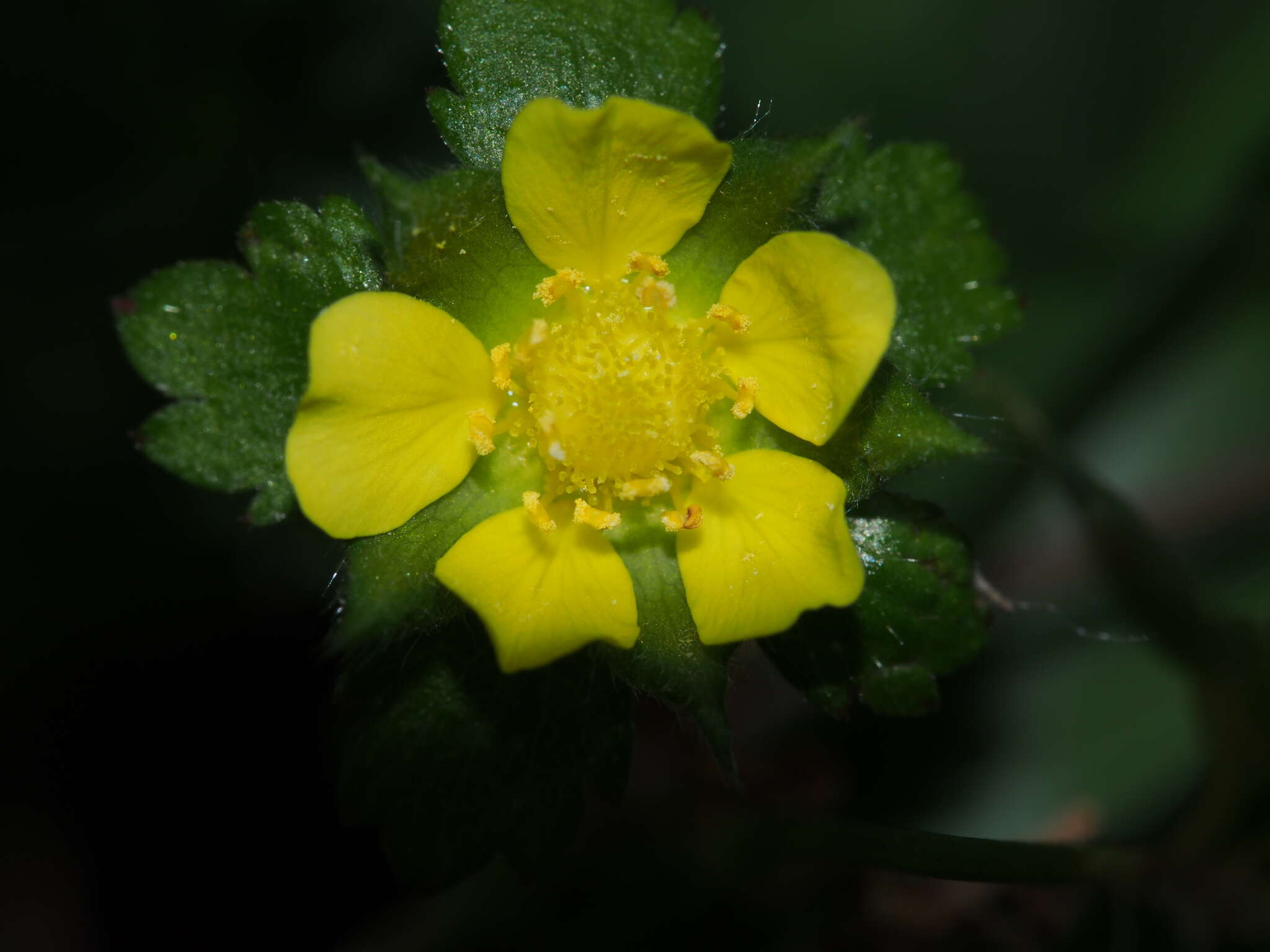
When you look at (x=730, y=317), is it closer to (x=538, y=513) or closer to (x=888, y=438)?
(x=888, y=438)

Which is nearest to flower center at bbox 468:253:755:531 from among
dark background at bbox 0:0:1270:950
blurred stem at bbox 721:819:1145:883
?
blurred stem at bbox 721:819:1145:883

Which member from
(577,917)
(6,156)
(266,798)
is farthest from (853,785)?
(6,156)

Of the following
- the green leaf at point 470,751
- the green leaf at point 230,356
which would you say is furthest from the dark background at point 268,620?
the green leaf at point 230,356

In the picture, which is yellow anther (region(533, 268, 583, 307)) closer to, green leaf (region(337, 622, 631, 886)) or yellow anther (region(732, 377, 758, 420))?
yellow anther (region(732, 377, 758, 420))

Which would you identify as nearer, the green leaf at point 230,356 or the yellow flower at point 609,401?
the yellow flower at point 609,401

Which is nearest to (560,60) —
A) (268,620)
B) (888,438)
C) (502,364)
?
(502,364)

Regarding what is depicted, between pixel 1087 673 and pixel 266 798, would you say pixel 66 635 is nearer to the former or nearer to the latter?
pixel 266 798

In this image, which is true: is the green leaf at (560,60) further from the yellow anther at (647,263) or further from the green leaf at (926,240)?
the green leaf at (926,240)
